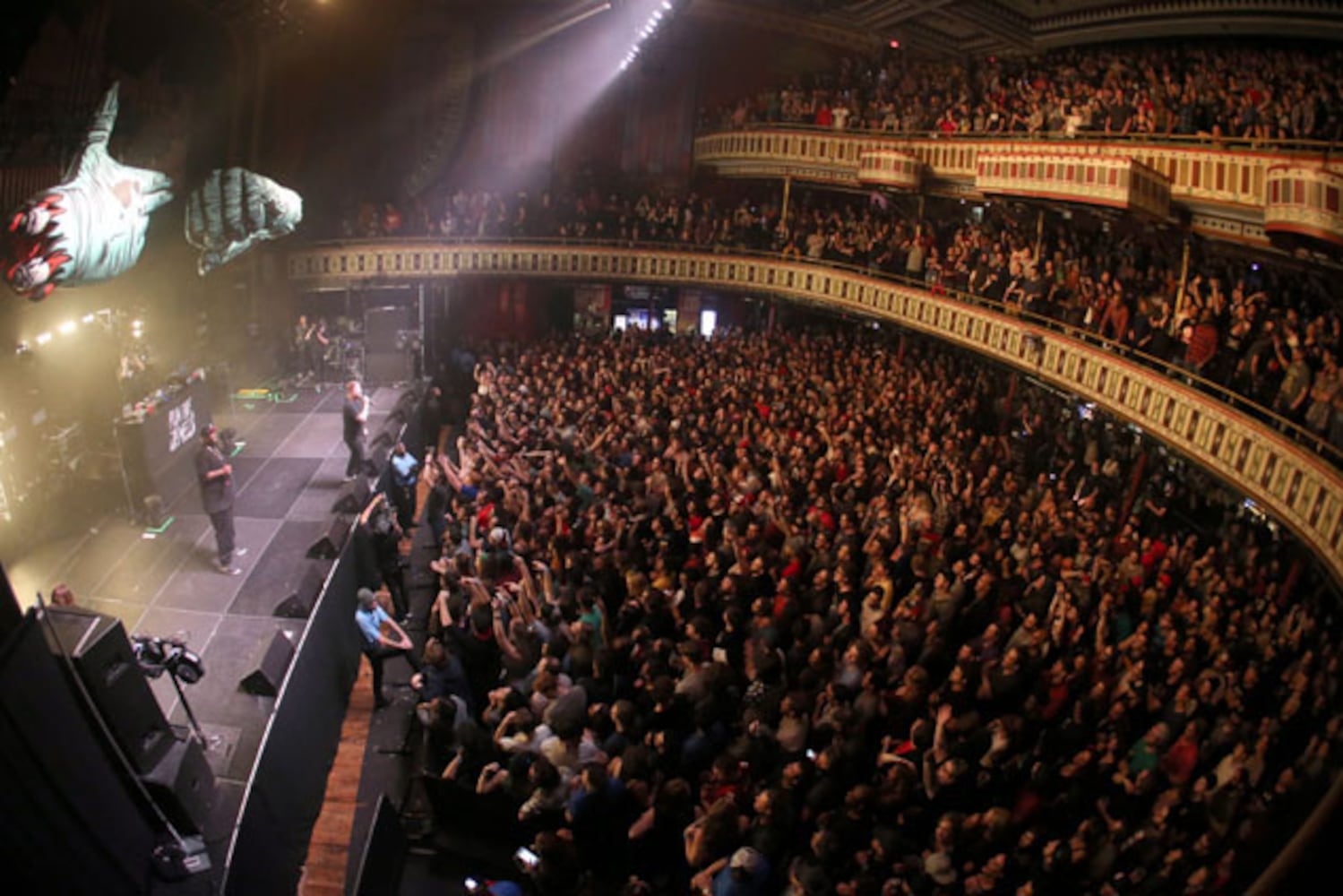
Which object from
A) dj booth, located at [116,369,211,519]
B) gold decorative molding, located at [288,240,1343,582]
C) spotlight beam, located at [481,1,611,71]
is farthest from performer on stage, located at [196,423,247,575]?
spotlight beam, located at [481,1,611,71]

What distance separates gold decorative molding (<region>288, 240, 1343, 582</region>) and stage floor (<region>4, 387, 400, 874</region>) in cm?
868

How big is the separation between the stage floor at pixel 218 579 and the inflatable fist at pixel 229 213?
11.1 ft

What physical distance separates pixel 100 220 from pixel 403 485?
4694 millimetres

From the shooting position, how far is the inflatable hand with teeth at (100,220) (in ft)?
27.8

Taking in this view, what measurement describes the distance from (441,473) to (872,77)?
1481 cm

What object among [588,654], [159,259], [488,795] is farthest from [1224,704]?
[159,259]

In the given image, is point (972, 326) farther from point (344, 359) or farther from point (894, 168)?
point (344, 359)

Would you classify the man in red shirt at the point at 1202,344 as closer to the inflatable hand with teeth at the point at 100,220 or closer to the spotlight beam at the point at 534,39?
the inflatable hand with teeth at the point at 100,220

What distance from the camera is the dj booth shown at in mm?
10273

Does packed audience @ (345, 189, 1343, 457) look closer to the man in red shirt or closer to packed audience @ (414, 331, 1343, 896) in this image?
the man in red shirt

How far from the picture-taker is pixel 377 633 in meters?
8.38

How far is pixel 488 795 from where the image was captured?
6.68 m

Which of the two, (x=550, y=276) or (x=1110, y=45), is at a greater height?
(x=1110, y=45)

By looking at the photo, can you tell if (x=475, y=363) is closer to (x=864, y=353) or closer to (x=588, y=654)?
(x=864, y=353)
